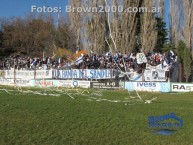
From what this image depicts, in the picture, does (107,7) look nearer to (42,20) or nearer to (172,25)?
(172,25)

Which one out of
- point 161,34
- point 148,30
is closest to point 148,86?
point 148,30

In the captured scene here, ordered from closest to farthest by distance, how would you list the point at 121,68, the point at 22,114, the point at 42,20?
1. the point at 22,114
2. the point at 121,68
3. the point at 42,20

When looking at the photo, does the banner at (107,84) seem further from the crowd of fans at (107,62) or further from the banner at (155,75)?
the banner at (155,75)

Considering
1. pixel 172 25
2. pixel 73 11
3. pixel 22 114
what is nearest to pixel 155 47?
pixel 172 25

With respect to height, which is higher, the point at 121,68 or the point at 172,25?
the point at 172,25

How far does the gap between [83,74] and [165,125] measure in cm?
2181

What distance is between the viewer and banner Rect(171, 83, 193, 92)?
2653cm

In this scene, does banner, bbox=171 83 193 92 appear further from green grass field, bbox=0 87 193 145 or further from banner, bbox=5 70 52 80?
green grass field, bbox=0 87 193 145

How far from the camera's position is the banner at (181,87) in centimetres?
2653

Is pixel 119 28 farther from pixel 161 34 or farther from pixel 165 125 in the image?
pixel 165 125

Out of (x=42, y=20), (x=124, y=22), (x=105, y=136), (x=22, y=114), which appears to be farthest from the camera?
(x=42, y=20)

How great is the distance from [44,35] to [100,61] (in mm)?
35384

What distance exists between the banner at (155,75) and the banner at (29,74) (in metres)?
9.91

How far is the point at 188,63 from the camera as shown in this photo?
35656mm
